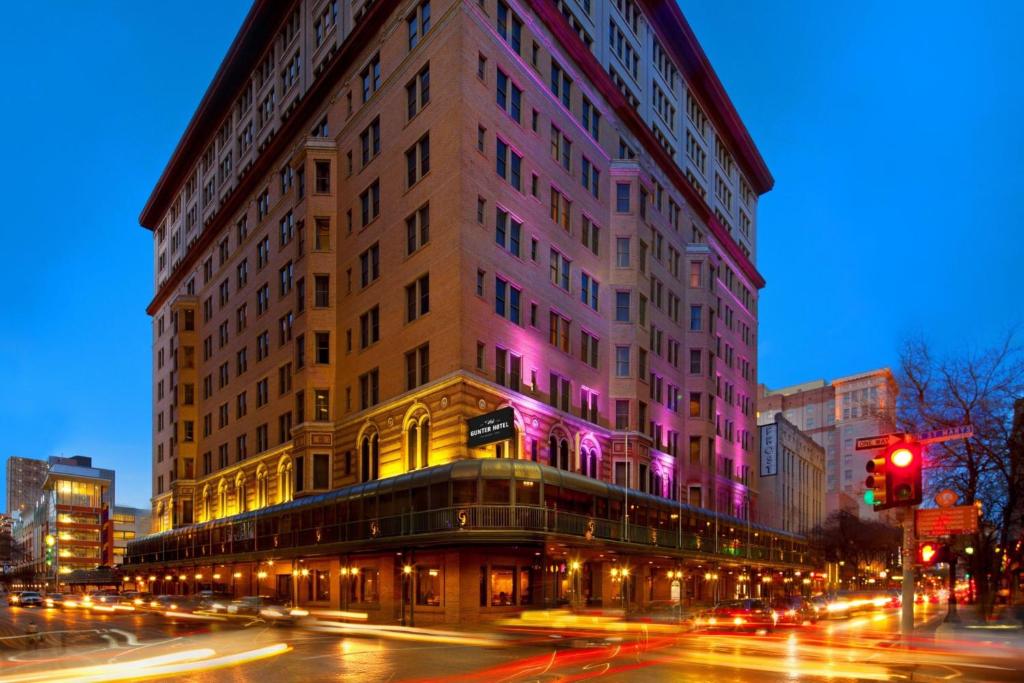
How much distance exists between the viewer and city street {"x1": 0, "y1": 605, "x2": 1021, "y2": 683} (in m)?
18.9

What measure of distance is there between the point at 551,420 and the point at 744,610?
1713 centimetres

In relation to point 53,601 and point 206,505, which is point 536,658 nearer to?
point 206,505

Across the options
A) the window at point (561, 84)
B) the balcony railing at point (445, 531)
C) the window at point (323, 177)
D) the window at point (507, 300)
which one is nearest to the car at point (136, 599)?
the balcony railing at point (445, 531)

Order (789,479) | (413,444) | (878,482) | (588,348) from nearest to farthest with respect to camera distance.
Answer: (878,482)
(413,444)
(588,348)
(789,479)

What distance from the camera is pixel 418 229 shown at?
162 ft

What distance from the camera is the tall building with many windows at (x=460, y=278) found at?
1845 inches

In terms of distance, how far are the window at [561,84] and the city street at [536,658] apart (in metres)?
35.5

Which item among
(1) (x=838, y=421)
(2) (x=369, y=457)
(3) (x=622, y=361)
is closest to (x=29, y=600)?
(2) (x=369, y=457)

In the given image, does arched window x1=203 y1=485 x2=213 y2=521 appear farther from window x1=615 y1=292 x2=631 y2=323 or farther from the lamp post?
window x1=615 y1=292 x2=631 y2=323

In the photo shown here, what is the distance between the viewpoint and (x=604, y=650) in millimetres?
25562

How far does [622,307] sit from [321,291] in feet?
67.2

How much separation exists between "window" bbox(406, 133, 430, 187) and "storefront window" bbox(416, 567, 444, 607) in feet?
69.8

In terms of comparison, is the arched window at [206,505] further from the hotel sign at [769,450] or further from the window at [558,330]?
the hotel sign at [769,450]

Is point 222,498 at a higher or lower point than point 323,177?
lower
